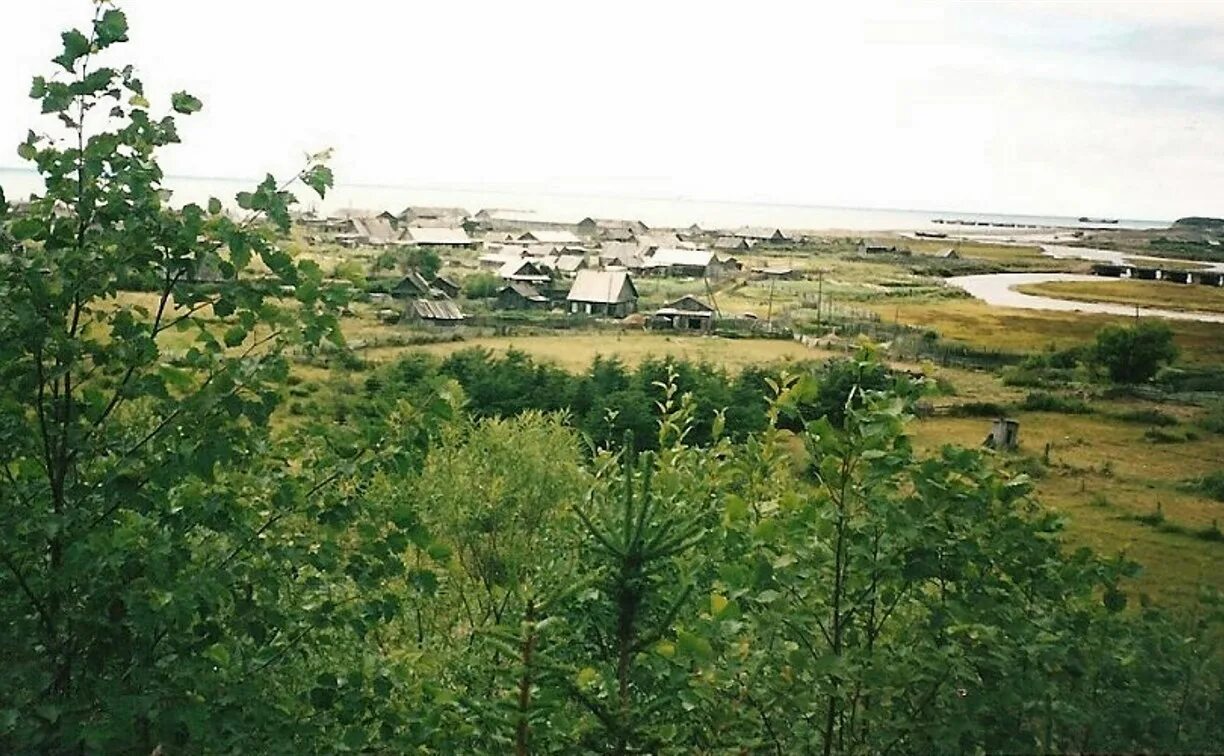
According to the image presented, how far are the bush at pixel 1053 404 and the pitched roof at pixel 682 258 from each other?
11.9ft

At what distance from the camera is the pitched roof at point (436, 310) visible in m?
7.22

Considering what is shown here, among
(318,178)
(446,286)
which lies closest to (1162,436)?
(318,178)

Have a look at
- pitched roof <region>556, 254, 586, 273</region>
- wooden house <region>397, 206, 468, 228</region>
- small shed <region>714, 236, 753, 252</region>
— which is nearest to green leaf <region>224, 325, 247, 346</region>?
small shed <region>714, 236, 753, 252</region>

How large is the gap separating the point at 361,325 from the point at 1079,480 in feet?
13.0

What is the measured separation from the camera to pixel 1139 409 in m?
4.54

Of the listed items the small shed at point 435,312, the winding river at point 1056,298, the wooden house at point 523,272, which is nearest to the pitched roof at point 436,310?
the small shed at point 435,312

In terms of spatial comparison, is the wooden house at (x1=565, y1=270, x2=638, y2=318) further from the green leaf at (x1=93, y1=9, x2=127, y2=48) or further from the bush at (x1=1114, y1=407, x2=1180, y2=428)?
the green leaf at (x1=93, y1=9, x2=127, y2=48)

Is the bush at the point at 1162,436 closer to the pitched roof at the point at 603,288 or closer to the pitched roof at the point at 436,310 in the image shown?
the pitched roof at the point at 603,288

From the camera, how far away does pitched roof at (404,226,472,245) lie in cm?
844

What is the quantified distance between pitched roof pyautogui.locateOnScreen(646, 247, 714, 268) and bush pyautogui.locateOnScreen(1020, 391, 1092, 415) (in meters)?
3.64

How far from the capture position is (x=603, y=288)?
8609 mm

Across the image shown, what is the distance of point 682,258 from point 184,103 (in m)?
6.68

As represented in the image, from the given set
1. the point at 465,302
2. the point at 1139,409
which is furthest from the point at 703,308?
the point at 1139,409

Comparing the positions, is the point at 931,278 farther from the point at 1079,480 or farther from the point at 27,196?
the point at 27,196
